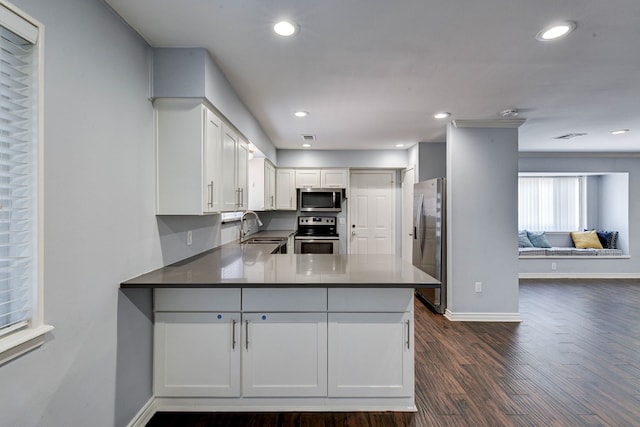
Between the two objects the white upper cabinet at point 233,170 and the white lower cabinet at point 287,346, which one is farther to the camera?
the white upper cabinet at point 233,170

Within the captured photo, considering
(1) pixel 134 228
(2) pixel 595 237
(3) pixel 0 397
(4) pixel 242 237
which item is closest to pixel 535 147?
(2) pixel 595 237

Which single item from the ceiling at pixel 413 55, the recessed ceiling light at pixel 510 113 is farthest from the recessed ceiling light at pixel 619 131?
the recessed ceiling light at pixel 510 113

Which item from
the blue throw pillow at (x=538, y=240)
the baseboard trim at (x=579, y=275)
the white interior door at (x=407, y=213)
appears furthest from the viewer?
the blue throw pillow at (x=538, y=240)

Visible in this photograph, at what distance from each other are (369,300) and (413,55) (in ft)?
5.45

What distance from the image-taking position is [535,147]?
18.4 ft

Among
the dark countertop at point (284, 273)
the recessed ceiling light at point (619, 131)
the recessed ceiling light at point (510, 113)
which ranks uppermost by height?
the recessed ceiling light at point (619, 131)

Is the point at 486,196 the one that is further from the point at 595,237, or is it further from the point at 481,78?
the point at 595,237

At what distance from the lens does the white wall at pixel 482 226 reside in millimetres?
3898

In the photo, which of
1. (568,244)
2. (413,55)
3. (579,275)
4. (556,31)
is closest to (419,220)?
(413,55)

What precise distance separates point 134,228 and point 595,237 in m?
7.97

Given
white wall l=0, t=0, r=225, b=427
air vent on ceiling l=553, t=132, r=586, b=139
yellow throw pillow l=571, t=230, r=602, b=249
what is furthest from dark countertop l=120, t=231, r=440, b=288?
yellow throw pillow l=571, t=230, r=602, b=249

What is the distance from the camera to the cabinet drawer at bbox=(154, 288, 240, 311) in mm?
2070

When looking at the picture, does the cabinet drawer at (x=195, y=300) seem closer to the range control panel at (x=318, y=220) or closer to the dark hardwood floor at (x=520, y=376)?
the dark hardwood floor at (x=520, y=376)

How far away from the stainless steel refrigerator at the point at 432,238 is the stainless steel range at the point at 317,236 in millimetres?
1492
